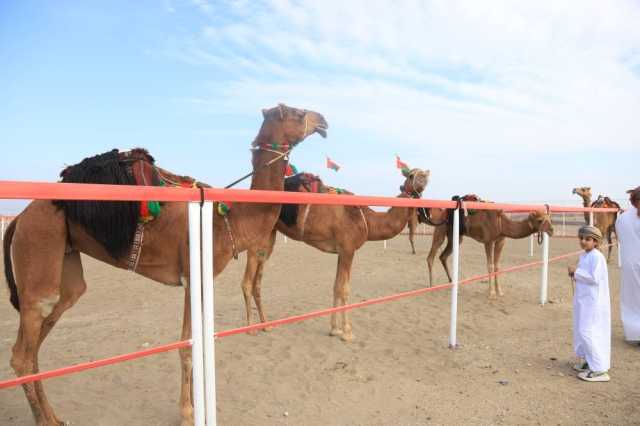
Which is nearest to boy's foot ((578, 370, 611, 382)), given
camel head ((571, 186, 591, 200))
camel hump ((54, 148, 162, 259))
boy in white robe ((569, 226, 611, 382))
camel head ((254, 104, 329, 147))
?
boy in white robe ((569, 226, 611, 382))

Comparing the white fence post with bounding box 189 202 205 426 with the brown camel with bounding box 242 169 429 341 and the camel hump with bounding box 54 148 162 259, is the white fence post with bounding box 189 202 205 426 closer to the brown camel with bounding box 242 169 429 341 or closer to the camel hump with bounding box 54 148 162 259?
the camel hump with bounding box 54 148 162 259

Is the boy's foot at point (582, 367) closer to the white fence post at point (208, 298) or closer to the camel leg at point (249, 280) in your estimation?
the white fence post at point (208, 298)

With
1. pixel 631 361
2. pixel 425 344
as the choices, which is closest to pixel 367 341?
pixel 425 344

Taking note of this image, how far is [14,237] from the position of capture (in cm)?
306

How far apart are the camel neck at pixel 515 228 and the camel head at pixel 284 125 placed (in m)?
6.34

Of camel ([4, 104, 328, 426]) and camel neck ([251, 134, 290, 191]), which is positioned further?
camel neck ([251, 134, 290, 191])

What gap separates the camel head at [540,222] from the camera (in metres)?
7.98

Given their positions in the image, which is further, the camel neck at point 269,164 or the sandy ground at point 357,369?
the camel neck at point 269,164

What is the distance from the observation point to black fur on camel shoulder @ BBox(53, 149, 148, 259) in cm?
312

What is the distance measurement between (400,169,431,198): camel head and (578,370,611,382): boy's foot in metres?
3.92

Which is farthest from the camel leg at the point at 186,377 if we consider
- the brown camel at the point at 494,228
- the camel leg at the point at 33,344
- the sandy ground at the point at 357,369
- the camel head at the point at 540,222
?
the brown camel at the point at 494,228

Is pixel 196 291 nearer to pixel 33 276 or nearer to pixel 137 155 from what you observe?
pixel 33 276

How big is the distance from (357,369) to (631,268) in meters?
3.56

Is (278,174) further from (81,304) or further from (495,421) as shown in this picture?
(81,304)
